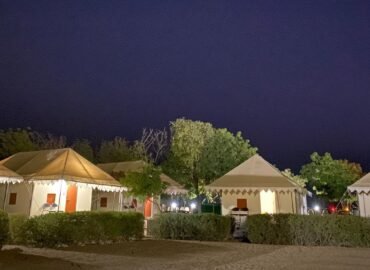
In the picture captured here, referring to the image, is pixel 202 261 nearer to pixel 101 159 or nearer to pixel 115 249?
pixel 115 249

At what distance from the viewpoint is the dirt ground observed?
27.9 ft

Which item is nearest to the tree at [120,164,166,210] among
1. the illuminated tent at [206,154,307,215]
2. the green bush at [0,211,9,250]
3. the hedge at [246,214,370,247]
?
the illuminated tent at [206,154,307,215]

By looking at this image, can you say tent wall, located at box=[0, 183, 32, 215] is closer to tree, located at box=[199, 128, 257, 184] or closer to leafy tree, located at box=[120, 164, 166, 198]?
leafy tree, located at box=[120, 164, 166, 198]

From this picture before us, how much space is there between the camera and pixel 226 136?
31375mm

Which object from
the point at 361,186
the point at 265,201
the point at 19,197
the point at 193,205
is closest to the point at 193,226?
the point at 265,201

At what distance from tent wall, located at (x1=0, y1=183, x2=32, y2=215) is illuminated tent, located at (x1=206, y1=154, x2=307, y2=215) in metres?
10.2

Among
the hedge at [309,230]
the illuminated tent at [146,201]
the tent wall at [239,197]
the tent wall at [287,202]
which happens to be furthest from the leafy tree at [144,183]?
the tent wall at [287,202]

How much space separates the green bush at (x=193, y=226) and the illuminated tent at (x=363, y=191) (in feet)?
25.2

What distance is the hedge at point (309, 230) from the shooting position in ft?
44.1

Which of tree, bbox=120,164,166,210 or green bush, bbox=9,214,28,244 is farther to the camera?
tree, bbox=120,164,166,210

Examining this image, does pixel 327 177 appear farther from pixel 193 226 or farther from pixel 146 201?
pixel 193 226

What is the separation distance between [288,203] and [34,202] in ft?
49.7

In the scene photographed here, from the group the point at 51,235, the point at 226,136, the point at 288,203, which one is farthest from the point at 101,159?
the point at 51,235

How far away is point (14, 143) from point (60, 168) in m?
21.7
